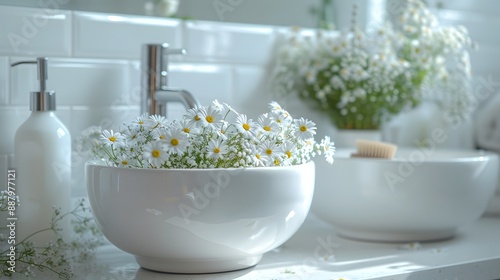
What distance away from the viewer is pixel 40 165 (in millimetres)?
1005

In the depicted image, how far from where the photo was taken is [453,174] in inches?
44.5

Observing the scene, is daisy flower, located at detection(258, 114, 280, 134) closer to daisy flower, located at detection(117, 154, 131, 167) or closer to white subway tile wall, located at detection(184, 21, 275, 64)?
daisy flower, located at detection(117, 154, 131, 167)

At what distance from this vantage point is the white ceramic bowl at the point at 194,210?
85 centimetres

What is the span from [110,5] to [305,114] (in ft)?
1.45

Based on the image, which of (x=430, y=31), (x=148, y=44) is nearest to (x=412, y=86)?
(x=430, y=31)

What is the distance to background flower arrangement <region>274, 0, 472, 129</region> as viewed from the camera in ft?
4.36

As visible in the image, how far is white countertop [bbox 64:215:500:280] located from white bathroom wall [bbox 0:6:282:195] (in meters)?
0.24

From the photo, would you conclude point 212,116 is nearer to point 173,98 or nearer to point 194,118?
point 194,118

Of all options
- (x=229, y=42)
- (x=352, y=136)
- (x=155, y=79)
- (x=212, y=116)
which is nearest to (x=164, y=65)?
(x=155, y=79)

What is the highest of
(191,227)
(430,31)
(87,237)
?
(430,31)

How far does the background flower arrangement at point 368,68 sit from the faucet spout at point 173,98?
0.27 m

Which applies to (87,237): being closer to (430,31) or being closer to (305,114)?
(305,114)

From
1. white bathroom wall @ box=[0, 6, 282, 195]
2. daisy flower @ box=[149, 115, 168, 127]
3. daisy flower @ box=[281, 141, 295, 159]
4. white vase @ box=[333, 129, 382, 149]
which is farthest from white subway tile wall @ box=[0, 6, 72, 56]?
white vase @ box=[333, 129, 382, 149]

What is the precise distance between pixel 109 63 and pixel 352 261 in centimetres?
51
